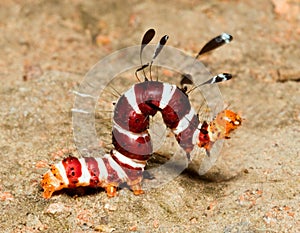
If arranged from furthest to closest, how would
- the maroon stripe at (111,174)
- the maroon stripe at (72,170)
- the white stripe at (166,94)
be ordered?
the maroon stripe at (111,174) < the maroon stripe at (72,170) < the white stripe at (166,94)

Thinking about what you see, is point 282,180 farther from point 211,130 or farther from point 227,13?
point 227,13

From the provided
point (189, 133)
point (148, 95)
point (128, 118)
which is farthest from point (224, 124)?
point (128, 118)

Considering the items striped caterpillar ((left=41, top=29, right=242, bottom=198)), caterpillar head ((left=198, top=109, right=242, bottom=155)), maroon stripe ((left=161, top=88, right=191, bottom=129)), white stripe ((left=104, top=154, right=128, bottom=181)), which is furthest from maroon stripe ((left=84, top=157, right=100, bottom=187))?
caterpillar head ((left=198, top=109, right=242, bottom=155))

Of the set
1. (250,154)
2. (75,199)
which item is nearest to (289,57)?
(250,154)

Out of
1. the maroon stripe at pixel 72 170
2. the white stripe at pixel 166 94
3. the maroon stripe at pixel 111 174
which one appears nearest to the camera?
the white stripe at pixel 166 94

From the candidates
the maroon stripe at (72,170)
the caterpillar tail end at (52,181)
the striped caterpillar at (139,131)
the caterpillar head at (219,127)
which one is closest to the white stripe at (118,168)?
the striped caterpillar at (139,131)

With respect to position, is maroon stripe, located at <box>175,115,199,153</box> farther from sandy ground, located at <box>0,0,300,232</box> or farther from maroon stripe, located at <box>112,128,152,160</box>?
sandy ground, located at <box>0,0,300,232</box>

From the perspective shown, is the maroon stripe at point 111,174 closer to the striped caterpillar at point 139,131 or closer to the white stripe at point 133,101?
the striped caterpillar at point 139,131

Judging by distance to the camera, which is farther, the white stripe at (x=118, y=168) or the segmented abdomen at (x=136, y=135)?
the white stripe at (x=118, y=168)
